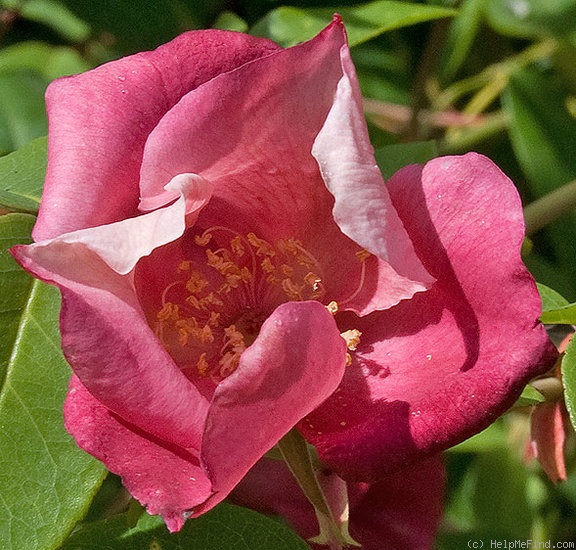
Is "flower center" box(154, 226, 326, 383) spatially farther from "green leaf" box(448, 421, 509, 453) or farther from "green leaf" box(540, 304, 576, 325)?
"green leaf" box(448, 421, 509, 453)

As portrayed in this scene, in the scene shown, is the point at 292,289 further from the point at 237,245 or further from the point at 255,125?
the point at 255,125

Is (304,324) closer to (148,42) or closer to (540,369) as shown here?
(540,369)

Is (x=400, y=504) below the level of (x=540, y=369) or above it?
below

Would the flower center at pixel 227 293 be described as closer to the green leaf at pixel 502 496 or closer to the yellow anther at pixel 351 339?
the yellow anther at pixel 351 339

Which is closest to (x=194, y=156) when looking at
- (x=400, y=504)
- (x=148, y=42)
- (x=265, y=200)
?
(x=265, y=200)

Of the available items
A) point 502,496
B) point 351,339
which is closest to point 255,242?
point 351,339

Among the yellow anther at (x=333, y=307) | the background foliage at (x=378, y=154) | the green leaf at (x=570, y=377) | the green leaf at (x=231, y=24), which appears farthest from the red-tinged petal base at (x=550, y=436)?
the green leaf at (x=231, y=24)

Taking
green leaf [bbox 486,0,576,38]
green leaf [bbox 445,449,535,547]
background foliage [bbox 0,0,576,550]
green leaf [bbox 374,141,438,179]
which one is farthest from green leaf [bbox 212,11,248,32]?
green leaf [bbox 445,449,535,547]
